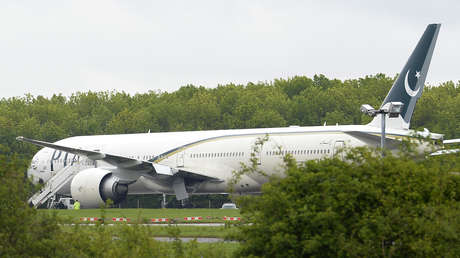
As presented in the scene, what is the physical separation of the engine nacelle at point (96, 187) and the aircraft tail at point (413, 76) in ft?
40.7

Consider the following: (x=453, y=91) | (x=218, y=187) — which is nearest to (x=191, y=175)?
(x=218, y=187)

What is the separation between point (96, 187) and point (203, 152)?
207 inches

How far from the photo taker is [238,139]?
1528 inches

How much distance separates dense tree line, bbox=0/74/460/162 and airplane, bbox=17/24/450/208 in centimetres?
2870

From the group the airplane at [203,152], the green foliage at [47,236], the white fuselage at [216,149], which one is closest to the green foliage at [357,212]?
the green foliage at [47,236]

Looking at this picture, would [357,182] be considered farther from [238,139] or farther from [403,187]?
[238,139]

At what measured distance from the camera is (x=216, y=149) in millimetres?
39500

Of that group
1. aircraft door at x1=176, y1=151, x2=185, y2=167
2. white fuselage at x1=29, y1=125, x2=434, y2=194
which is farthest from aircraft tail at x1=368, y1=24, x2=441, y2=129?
aircraft door at x1=176, y1=151, x2=185, y2=167

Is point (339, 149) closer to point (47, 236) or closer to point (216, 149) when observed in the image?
point (47, 236)

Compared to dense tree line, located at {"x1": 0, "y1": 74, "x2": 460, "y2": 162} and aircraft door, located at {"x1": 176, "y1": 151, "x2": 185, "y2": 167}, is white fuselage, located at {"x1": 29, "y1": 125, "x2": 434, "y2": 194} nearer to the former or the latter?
aircraft door, located at {"x1": 176, "y1": 151, "x2": 185, "y2": 167}

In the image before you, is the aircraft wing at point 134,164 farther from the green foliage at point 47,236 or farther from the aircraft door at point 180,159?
the green foliage at point 47,236

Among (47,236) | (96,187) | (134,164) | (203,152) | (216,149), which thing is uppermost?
(216,149)

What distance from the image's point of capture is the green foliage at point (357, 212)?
43.0 feet

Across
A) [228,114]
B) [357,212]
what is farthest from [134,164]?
[228,114]
